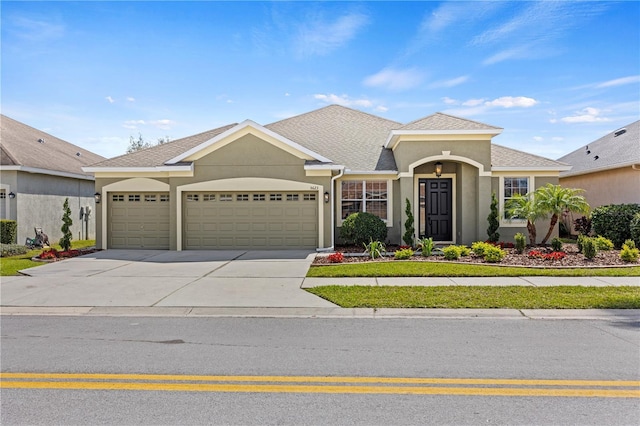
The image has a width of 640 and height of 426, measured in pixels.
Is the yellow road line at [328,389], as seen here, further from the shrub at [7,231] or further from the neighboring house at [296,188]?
the shrub at [7,231]

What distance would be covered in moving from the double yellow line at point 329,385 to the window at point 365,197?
43.7ft

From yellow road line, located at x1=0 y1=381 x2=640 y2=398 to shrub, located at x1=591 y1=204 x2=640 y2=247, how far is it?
1399 centimetres

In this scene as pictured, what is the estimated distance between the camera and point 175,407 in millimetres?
4145

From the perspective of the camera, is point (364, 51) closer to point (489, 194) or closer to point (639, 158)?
point (489, 194)

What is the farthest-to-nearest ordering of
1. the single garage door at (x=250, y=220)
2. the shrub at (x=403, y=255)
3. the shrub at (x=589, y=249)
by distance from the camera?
the single garage door at (x=250, y=220) < the shrub at (x=403, y=255) < the shrub at (x=589, y=249)

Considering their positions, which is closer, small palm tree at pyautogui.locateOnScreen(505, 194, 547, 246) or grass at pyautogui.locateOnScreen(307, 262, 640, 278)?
grass at pyautogui.locateOnScreen(307, 262, 640, 278)

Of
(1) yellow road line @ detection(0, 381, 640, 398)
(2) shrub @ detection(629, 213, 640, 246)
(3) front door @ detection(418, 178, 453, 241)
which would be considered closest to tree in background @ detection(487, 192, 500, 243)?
(3) front door @ detection(418, 178, 453, 241)

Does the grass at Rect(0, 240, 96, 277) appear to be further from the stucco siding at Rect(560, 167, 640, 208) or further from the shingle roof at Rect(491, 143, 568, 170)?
the stucco siding at Rect(560, 167, 640, 208)

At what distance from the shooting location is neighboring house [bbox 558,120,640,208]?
59.1 ft

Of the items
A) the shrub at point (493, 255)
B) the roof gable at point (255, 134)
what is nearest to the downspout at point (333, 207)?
the roof gable at point (255, 134)

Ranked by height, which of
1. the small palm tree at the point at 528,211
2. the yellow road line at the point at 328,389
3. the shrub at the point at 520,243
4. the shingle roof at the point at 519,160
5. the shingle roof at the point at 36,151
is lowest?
the yellow road line at the point at 328,389

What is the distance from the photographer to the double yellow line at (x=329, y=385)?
14.6 feet

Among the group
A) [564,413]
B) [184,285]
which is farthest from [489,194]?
[564,413]

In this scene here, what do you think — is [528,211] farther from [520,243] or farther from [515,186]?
[515,186]
